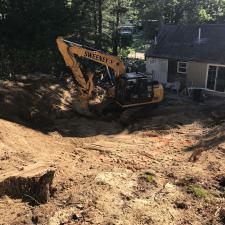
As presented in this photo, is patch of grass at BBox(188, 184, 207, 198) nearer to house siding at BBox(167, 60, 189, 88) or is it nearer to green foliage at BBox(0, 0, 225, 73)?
green foliage at BBox(0, 0, 225, 73)

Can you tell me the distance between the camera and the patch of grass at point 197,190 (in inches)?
362

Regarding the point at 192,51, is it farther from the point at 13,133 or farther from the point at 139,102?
the point at 13,133

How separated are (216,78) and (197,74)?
139 cm

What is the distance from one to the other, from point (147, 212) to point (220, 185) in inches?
108

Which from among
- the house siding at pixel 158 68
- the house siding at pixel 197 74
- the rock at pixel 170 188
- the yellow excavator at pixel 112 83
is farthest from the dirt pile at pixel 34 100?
the house siding at pixel 158 68

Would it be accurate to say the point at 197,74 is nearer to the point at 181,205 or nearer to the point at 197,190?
the point at 197,190

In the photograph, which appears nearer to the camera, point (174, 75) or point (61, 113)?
point (61, 113)

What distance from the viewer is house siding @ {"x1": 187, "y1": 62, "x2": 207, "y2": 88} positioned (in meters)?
23.2

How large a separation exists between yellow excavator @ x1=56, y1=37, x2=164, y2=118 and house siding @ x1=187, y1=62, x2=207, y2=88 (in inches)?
226

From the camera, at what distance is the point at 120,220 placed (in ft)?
26.0

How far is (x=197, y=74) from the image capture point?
77.3 ft

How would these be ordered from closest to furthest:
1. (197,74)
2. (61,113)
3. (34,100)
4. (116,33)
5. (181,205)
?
1. (181,205)
2. (34,100)
3. (61,113)
4. (197,74)
5. (116,33)

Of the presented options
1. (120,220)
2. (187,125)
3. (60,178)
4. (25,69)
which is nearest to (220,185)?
(120,220)

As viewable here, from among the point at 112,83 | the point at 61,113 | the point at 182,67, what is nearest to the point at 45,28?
the point at 112,83
